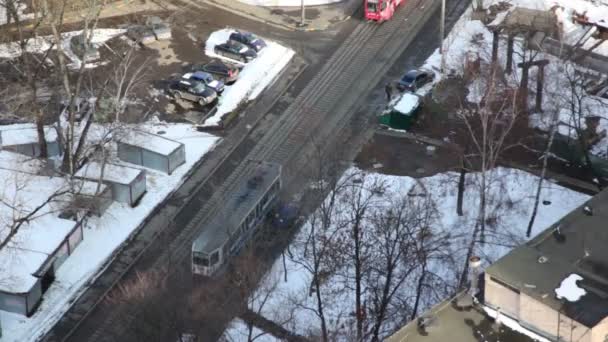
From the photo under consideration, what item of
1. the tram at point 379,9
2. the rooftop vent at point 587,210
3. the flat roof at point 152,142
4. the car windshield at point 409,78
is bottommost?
the flat roof at point 152,142

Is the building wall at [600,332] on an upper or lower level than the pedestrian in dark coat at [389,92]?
upper

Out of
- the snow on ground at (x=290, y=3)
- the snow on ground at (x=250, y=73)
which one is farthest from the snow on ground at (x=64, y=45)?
the snow on ground at (x=290, y=3)

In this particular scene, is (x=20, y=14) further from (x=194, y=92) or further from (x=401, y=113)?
(x=401, y=113)

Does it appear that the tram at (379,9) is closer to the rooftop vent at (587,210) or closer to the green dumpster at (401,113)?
the green dumpster at (401,113)

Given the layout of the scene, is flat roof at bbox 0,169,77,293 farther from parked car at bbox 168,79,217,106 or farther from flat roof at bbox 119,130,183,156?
parked car at bbox 168,79,217,106

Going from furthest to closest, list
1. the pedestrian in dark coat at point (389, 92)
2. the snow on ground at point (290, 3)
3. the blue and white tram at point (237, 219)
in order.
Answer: the snow on ground at point (290, 3)
the pedestrian in dark coat at point (389, 92)
the blue and white tram at point (237, 219)

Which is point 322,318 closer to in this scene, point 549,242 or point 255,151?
point 549,242

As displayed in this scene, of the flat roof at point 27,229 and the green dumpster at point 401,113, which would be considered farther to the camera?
the green dumpster at point 401,113

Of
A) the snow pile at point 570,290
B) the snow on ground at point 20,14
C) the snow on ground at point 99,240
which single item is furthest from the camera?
the snow on ground at point 20,14
